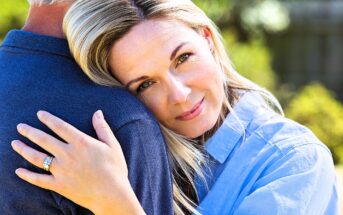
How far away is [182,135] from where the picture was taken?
229cm

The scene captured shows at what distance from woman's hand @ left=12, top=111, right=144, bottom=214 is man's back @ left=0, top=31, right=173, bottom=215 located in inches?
1.5

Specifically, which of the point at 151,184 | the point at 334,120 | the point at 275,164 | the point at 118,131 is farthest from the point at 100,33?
the point at 334,120

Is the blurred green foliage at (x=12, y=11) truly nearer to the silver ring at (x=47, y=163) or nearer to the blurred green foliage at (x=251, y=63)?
the blurred green foliage at (x=251, y=63)

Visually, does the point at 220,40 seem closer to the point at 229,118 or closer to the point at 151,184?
the point at 229,118

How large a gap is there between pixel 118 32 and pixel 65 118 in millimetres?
326

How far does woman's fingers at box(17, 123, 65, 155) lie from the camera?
1.91m

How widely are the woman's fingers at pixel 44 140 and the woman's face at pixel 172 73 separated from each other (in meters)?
0.38

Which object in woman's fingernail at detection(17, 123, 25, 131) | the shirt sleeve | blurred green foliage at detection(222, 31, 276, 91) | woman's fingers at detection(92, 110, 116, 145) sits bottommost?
blurred green foliage at detection(222, 31, 276, 91)

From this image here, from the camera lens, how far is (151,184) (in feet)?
6.36

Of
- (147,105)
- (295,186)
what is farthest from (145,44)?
(295,186)

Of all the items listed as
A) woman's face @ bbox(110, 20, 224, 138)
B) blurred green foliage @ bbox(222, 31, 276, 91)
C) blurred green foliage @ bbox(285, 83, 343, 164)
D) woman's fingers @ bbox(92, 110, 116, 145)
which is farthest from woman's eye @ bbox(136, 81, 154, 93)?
blurred green foliage @ bbox(222, 31, 276, 91)

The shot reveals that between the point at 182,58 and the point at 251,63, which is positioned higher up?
the point at 182,58

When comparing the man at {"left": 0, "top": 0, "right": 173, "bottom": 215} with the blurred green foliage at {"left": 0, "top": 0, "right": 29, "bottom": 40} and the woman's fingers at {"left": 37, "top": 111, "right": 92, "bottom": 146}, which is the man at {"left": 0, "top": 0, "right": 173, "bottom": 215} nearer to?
the woman's fingers at {"left": 37, "top": 111, "right": 92, "bottom": 146}

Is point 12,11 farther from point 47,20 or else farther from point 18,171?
point 18,171
